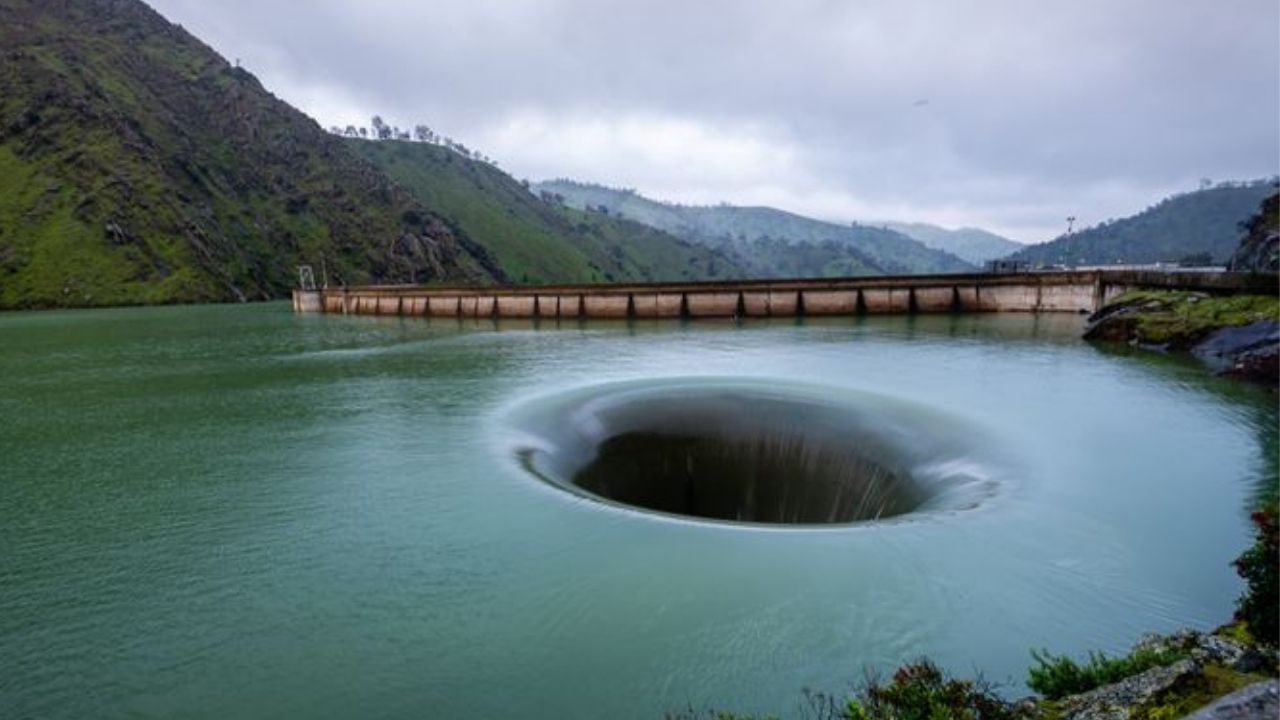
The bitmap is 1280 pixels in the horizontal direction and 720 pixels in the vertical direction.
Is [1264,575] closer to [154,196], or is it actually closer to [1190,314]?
[1190,314]

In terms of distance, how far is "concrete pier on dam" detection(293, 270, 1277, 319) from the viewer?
6312 cm

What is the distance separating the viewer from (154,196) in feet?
458

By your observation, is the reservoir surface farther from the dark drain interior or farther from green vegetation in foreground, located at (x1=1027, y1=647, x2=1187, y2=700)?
green vegetation in foreground, located at (x1=1027, y1=647, x2=1187, y2=700)

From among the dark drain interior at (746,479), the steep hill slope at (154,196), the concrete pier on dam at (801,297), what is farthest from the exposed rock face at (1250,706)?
the steep hill slope at (154,196)

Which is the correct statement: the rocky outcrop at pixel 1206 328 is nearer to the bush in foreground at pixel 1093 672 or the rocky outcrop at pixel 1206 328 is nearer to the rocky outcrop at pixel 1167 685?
the bush in foreground at pixel 1093 672

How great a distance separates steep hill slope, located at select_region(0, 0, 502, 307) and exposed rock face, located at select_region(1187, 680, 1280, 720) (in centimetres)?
14584

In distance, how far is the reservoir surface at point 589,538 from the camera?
31.8 ft

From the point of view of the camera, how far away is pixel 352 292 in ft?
305

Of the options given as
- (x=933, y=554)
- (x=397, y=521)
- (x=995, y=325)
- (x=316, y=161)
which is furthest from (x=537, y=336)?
(x=316, y=161)

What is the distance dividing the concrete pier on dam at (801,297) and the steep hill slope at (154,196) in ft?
266

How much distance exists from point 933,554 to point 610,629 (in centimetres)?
638

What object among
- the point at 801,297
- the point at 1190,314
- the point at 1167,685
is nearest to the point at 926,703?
the point at 1167,685

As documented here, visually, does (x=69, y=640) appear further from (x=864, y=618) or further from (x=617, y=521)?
(x=864, y=618)

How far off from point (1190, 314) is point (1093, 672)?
→ 42.5 m
